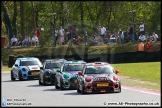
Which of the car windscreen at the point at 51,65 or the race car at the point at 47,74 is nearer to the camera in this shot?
the race car at the point at 47,74

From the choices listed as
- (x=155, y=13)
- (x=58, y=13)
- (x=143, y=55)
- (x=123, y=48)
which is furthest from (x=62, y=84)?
(x=155, y=13)

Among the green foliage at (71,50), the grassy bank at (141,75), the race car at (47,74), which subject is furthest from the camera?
the green foliage at (71,50)

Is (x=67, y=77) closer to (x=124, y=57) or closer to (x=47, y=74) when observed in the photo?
(x=47, y=74)

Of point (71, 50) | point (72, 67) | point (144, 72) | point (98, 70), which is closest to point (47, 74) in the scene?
point (72, 67)

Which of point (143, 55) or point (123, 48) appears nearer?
point (143, 55)

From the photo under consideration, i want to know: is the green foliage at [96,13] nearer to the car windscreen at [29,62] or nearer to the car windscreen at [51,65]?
the car windscreen at [29,62]

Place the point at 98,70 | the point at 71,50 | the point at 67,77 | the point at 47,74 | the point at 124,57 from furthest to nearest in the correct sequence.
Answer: the point at 71,50
the point at 124,57
the point at 47,74
the point at 67,77
the point at 98,70

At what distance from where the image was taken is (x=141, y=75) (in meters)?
32.2

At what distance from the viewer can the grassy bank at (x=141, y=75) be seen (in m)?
27.3

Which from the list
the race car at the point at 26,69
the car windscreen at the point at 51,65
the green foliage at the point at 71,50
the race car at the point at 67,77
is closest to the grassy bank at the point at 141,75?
the race car at the point at 67,77

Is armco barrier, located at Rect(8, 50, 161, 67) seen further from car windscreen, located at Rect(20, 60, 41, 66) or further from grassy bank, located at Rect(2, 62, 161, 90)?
car windscreen, located at Rect(20, 60, 41, 66)

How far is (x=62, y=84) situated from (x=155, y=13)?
4397cm

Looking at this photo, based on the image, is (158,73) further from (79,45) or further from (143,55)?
(79,45)

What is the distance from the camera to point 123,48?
4638cm
